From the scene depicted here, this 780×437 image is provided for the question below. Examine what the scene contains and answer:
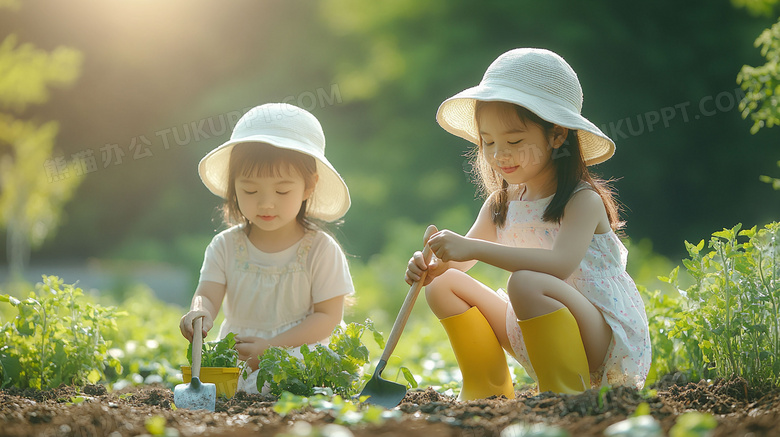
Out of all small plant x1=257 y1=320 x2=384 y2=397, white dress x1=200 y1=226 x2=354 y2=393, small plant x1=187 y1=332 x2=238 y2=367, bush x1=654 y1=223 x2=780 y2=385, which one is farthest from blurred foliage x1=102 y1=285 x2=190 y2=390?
bush x1=654 y1=223 x2=780 y2=385

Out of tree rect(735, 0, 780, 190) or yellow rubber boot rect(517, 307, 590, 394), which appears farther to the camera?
tree rect(735, 0, 780, 190)

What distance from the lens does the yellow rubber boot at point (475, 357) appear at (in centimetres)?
243

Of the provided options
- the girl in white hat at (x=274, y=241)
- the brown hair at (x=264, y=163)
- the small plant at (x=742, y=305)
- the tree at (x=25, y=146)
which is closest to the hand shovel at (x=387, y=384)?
the girl in white hat at (x=274, y=241)

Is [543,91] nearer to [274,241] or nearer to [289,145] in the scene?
[289,145]

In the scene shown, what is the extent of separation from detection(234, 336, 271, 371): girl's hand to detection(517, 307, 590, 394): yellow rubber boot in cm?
109

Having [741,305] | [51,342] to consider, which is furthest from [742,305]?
[51,342]

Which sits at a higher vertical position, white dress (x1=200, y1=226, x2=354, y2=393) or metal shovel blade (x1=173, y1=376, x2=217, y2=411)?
white dress (x1=200, y1=226, x2=354, y2=393)

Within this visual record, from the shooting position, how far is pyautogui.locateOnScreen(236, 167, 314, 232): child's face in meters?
2.68

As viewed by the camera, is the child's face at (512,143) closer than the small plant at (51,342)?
Yes

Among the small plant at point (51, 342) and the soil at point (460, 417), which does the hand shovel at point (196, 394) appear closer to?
the soil at point (460, 417)

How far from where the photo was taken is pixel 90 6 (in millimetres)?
10688

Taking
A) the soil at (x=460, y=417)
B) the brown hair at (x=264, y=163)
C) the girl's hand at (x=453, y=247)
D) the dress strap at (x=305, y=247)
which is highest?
the brown hair at (x=264, y=163)

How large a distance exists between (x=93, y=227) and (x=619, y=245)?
10649 mm

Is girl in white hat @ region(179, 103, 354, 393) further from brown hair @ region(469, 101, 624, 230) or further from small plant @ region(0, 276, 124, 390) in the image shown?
brown hair @ region(469, 101, 624, 230)
